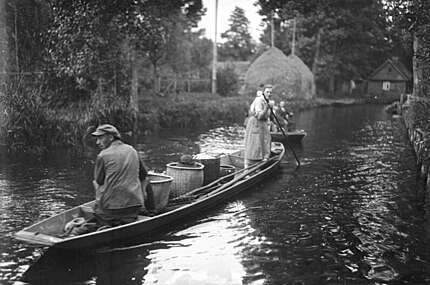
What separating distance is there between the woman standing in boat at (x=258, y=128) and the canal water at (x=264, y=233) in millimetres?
739

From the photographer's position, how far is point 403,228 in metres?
9.03

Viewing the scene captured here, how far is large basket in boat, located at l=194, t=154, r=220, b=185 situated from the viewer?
34.8 ft

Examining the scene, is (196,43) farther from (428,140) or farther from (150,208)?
(150,208)

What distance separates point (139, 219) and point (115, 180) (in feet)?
3.12

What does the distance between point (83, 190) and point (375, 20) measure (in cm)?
3623

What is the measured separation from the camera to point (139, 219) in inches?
314

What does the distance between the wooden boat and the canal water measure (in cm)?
Answer: 18

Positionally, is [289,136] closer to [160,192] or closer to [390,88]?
[160,192]

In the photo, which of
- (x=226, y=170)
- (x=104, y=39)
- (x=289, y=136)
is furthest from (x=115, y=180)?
(x=104, y=39)

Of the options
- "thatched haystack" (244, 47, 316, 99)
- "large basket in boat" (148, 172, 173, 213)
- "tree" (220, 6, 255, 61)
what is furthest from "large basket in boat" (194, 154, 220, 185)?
"tree" (220, 6, 255, 61)

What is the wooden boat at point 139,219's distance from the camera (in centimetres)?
676

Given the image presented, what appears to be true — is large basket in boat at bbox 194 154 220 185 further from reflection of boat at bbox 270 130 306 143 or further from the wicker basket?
reflection of boat at bbox 270 130 306 143

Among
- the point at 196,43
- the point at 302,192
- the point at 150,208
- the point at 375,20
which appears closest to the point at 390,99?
the point at 375,20

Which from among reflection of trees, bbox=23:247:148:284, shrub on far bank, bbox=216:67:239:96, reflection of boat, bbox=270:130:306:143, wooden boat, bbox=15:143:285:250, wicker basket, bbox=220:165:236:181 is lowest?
reflection of trees, bbox=23:247:148:284
